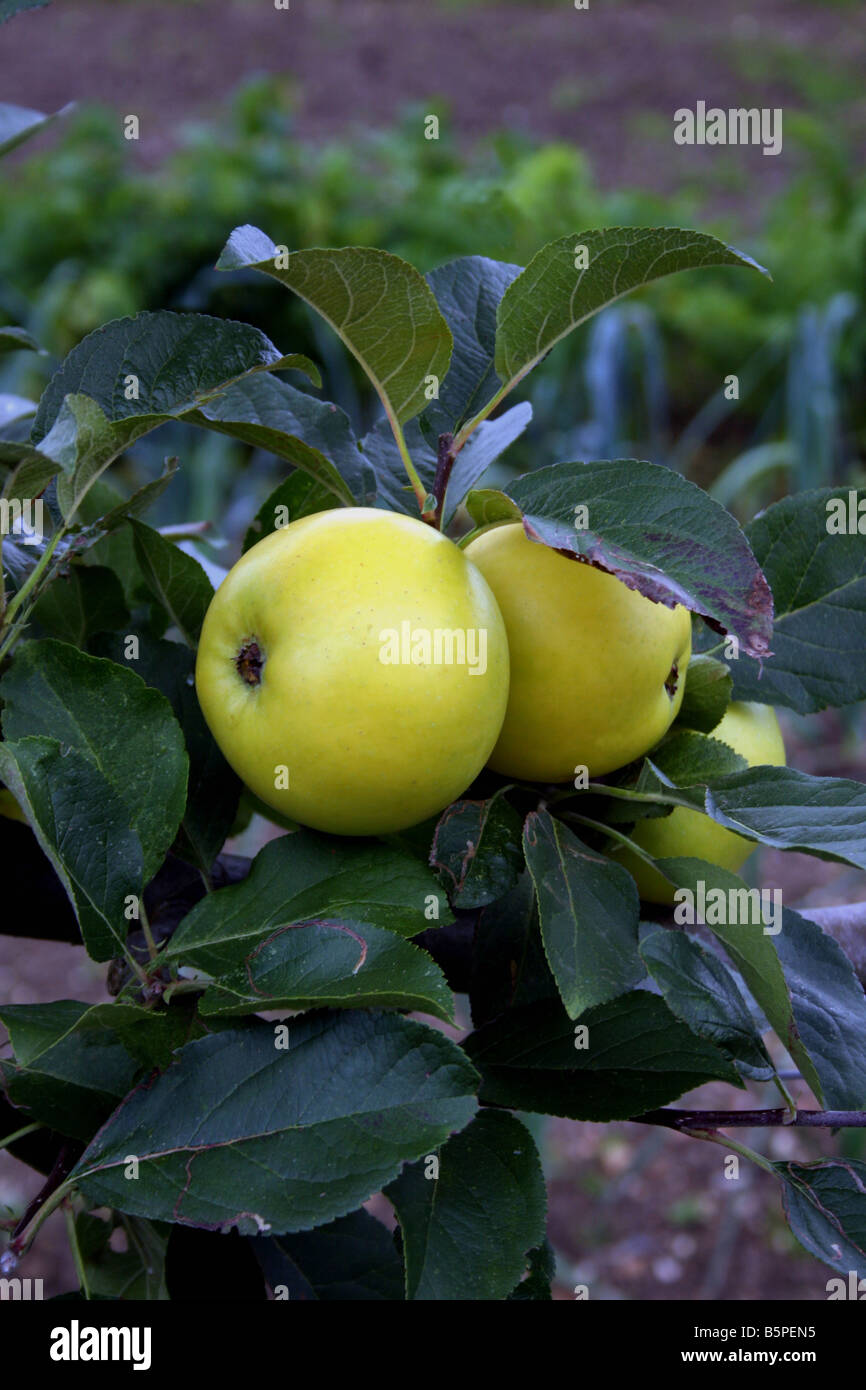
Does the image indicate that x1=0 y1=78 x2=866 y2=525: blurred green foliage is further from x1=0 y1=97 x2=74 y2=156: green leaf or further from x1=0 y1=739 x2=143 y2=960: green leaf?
x1=0 y1=739 x2=143 y2=960: green leaf

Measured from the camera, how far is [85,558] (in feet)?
1.65

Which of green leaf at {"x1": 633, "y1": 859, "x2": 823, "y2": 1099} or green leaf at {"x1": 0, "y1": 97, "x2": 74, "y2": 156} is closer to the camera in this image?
green leaf at {"x1": 633, "y1": 859, "x2": 823, "y2": 1099}

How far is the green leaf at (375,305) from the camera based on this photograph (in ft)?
1.16

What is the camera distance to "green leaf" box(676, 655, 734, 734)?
45cm

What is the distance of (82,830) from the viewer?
37 centimetres

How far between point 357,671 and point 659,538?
105 mm

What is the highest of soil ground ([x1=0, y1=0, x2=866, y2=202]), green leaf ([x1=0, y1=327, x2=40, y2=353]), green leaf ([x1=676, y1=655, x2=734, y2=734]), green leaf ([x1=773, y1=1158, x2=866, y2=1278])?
soil ground ([x1=0, y1=0, x2=866, y2=202])

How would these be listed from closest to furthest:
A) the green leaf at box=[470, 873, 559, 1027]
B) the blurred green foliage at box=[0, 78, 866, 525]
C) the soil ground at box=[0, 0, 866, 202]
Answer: the green leaf at box=[470, 873, 559, 1027] → the blurred green foliage at box=[0, 78, 866, 525] → the soil ground at box=[0, 0, 866, 202]

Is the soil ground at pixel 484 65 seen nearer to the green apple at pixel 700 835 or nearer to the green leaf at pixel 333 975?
the green apple at pixel 700 835

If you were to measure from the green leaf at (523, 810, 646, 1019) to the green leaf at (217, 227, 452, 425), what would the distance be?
0.16 meters

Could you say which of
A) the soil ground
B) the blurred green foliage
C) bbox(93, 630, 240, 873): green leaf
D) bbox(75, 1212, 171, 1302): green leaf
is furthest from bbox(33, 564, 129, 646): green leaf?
the soil ground

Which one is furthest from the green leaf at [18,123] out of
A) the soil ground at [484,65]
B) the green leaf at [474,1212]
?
the soil ground at [484,65]
